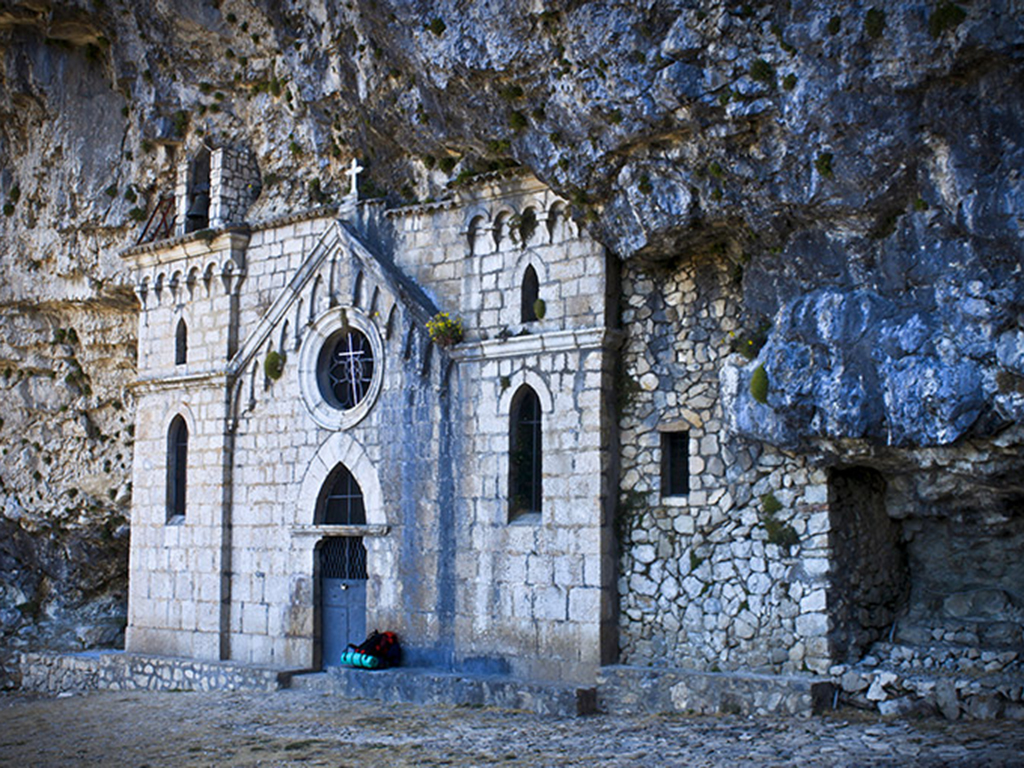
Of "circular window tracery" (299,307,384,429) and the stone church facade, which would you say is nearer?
the stone church facade

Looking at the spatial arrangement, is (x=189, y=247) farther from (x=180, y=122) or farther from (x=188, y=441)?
(x=188, y=441)

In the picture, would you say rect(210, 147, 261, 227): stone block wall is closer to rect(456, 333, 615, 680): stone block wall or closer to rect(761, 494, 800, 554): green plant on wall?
rect(456, 333, 615, 680): stone block wall

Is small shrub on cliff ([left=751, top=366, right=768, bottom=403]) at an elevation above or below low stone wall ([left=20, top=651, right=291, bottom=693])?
above

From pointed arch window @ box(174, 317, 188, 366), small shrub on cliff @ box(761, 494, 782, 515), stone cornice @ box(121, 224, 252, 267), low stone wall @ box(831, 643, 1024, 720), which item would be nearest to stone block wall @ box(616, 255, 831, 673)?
small shrub on cliff @ box(761, 494, 782, 515)

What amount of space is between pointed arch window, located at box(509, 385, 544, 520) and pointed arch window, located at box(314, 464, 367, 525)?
2.45 m

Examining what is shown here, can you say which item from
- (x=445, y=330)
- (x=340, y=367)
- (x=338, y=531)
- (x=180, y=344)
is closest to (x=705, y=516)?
(x=445, y=330)

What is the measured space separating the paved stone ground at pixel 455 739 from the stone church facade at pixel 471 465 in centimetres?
120

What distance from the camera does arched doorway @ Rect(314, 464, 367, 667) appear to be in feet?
52.1

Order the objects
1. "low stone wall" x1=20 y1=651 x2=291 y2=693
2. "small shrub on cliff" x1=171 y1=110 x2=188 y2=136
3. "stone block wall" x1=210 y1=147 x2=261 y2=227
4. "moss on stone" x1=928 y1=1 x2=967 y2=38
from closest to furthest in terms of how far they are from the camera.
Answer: "moss on stone" x1=928 y1=1 x2=967 y2=38
"low stone wall" x1=20 y1=651 x2=291 y2=693
"stone block wall" x1=210 y1=147 x2=261 y2=227
"small shrub on cliff" x1=171 y1=110 x2=188 y2=136

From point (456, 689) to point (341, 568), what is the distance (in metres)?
3.19

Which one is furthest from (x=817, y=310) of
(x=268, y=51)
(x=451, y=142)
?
(x=268, y=51)

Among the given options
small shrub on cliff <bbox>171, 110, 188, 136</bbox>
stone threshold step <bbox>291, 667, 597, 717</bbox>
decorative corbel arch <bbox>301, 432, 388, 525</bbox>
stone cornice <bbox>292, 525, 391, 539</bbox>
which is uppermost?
small shrub on cliff <bbox>171, 110, 188, 136</bbox>

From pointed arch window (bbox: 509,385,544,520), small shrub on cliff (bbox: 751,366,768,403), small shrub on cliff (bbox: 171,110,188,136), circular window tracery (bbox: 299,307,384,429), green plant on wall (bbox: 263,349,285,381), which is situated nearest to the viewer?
small shrub on cliff (bbox: 751,366,768,403)

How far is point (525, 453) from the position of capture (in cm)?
1459
